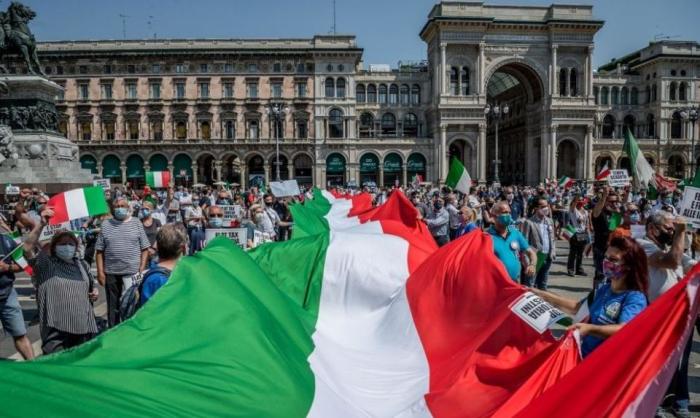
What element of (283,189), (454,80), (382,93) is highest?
(454,80)

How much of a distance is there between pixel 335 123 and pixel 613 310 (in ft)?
183

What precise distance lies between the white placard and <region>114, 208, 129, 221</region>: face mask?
6.81 m

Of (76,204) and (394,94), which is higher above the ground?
(394,94)

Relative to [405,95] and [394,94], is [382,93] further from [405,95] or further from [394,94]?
[405,95]

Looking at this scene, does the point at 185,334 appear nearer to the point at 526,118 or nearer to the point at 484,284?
the point at 484,284

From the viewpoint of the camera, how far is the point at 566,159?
63.2 meters

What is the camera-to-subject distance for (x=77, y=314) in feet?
17.2

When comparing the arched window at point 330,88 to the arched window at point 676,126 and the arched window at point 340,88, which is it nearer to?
the arched window at point 340,88

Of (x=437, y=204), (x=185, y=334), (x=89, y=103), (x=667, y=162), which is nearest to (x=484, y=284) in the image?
(x=185, y=334)

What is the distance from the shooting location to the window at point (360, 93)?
200 ft

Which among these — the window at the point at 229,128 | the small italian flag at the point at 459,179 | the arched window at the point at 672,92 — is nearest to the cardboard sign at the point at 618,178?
the small italian flag at the point at 459,179

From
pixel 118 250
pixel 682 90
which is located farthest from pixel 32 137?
pixel 682 90

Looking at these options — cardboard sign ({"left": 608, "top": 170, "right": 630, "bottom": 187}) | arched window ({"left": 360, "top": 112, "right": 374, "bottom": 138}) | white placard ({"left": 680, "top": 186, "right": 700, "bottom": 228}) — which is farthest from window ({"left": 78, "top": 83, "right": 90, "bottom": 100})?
white placard ({"left": 680, "top": 186, "right": 700, "bottom": 228})

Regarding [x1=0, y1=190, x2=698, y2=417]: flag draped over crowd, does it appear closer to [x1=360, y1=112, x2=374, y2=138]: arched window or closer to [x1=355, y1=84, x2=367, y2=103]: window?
[x1=360, y1=112, x2=374, y2=138]: arched window
